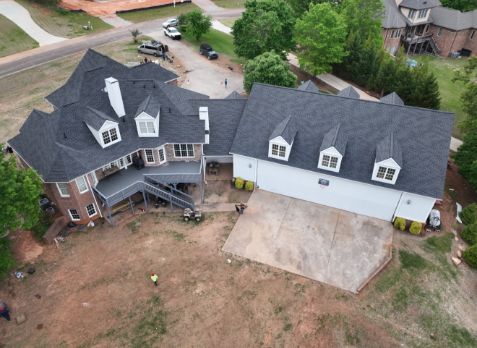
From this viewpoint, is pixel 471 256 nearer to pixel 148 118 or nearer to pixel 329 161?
pixel 329 161

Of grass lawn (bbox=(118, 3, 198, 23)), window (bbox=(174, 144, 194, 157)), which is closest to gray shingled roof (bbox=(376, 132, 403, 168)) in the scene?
window (bbox=(174, 144, 194, 157))

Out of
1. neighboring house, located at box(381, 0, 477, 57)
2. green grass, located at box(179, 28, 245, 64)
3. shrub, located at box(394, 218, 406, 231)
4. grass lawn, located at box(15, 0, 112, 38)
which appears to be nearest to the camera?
shrub, located at box(394, 218, 406, 231)

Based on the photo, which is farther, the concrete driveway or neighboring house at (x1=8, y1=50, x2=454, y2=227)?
neighboring house at (x1=8, y1=50, x2=454, y2=227)

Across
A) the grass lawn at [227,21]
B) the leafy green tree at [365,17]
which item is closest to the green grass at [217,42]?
the grass lawn at [227,21]

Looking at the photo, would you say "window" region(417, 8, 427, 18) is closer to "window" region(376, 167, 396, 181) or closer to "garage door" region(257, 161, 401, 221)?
"window" region(376, 167, 396, 181)

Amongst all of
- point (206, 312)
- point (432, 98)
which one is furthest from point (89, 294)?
point (432, 98)

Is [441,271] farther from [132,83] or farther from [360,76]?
[360,76]
